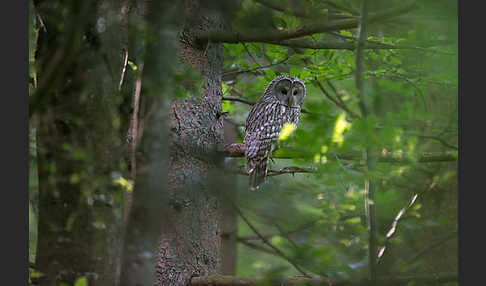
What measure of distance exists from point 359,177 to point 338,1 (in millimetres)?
1172

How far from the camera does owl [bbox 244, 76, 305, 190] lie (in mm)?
3082

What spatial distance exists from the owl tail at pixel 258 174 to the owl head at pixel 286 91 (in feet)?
2.74

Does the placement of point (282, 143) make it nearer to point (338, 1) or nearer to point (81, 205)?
point (81, 205)

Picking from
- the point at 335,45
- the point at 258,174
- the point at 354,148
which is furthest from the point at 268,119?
the point at 354,148

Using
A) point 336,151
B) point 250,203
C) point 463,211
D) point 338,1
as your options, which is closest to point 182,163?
point 250,203

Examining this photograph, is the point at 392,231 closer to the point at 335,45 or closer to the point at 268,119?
the point at 335,45

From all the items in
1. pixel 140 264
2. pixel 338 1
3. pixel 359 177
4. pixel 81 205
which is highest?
pixel 338 1

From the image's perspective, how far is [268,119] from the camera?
3.51 metres

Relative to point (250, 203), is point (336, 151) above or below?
above

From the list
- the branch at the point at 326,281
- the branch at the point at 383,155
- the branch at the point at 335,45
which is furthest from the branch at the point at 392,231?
the branch at the point at 335,45

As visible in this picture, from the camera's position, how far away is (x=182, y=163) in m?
2.65

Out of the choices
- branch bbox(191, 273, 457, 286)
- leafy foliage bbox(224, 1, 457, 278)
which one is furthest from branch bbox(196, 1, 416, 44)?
branch bbox(191, 273, 457, 286)

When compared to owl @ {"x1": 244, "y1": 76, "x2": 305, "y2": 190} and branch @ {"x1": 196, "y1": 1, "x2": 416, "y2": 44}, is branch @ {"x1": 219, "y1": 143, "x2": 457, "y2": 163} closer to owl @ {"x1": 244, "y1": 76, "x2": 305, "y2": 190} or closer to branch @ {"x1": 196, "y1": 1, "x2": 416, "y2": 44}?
owl @ {"x1": 244, "y1": 76, "x2": 305, "y2": 190}

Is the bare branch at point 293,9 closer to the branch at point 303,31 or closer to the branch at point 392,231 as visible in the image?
the branch at point 303,31
